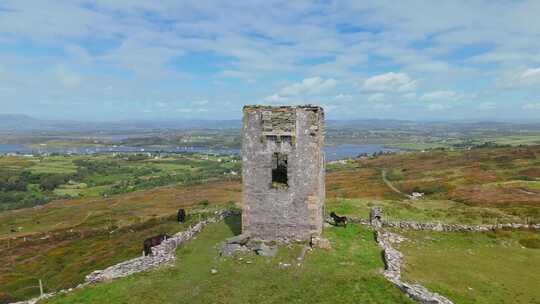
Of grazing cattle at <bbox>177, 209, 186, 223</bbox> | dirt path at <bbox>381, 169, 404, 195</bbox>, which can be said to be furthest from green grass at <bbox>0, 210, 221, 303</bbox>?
dirt path at <bbox>381, 169, 404, 195</bbox>

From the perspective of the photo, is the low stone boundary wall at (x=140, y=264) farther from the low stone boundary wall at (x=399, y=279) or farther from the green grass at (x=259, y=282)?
the low stone boundary wall at (x=399, y=279)

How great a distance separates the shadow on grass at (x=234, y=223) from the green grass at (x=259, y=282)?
407 cm

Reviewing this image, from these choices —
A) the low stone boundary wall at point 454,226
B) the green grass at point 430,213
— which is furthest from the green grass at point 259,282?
the green grass at point 430,213

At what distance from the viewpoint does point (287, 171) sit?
79.3 ft

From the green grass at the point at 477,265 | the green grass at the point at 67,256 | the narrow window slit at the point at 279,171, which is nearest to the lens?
the green grass at the point at 477,265

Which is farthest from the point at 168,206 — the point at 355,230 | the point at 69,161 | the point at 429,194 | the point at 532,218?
the point at 69,161

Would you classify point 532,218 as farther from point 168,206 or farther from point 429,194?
point 168,206

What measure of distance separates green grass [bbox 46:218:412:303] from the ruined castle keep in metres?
1.70

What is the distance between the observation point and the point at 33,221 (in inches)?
3000

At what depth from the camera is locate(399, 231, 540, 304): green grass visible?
60.9ft

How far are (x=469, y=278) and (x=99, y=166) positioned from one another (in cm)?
18290

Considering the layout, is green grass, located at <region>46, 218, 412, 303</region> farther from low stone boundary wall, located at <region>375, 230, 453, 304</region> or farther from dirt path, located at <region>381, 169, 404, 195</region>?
dirt path, located at <region>381, 169, 404, 195</region>

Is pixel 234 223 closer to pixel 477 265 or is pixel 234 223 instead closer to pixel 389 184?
pixel 477 265

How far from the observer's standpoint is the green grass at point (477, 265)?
18.6 m
